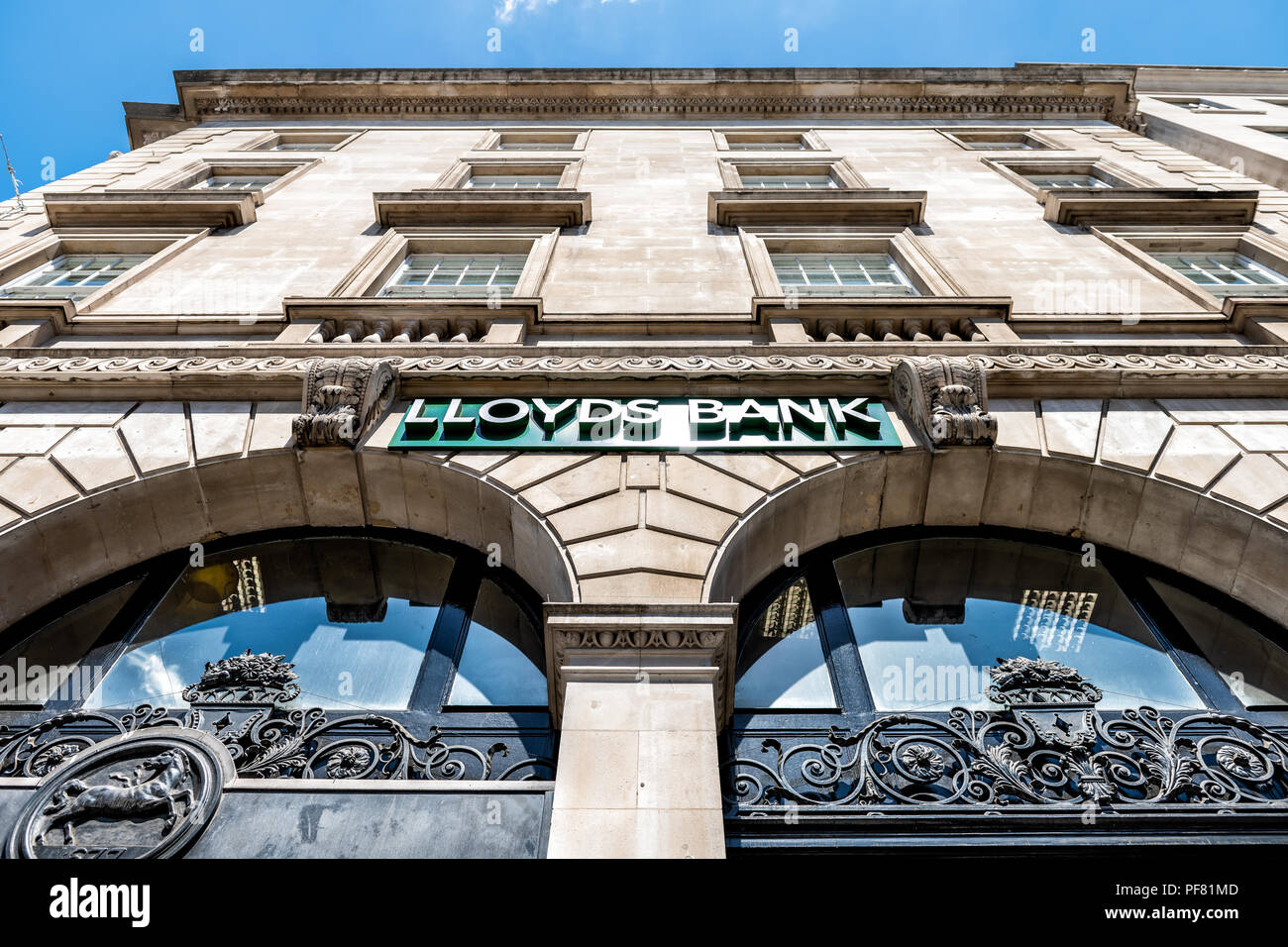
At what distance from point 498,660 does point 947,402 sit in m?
5.76

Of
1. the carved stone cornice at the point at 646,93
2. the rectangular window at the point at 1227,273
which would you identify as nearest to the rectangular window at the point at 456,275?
the carved stone cornice at the point at 646,93

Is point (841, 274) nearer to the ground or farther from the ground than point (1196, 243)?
nearer to the ground

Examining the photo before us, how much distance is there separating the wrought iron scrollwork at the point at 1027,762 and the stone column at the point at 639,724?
88 cm

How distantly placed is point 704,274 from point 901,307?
11.3ft

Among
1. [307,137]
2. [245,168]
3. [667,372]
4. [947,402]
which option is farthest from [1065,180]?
[245,168]

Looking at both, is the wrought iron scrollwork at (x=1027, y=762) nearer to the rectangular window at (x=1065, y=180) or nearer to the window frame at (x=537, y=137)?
the rectangular window at (x=1065, y=180)

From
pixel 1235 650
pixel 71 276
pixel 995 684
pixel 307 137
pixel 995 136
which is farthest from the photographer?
pixel 307 137

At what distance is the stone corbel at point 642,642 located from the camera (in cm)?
637

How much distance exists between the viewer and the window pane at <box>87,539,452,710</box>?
759cm

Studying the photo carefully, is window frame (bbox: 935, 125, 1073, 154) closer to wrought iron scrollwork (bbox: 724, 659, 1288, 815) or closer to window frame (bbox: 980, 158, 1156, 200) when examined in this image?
window frame (bbox: 980, 158, 1156, 200)

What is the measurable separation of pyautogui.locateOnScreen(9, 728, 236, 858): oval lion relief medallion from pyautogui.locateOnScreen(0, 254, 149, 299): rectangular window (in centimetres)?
937

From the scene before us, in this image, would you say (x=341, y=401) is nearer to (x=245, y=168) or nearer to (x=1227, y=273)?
(x=245, y=168)

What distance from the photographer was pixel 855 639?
8.17 m
